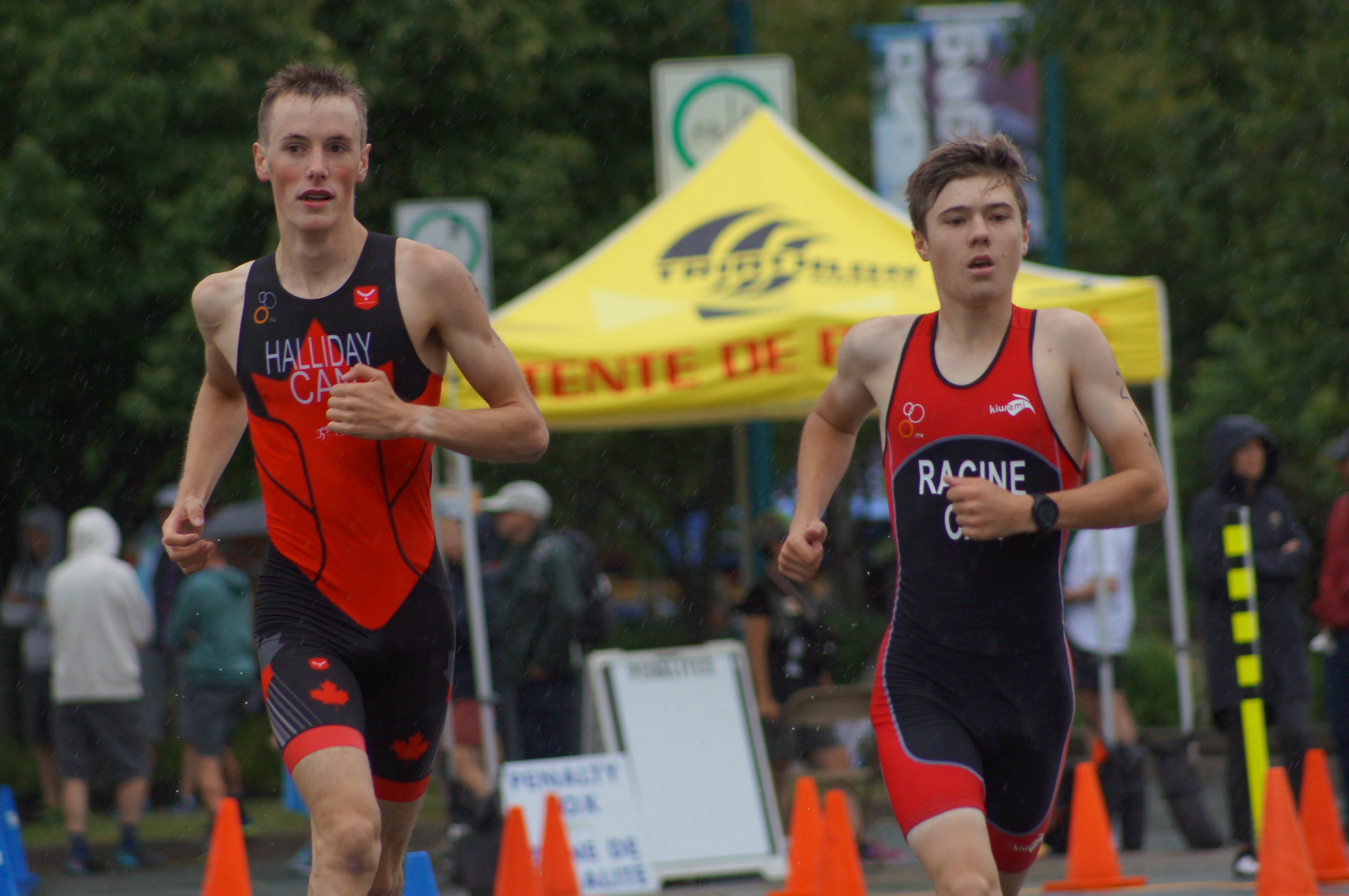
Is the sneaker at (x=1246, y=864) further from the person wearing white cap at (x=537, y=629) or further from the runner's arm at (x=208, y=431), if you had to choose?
the runner's arm at (x=208, y=431)

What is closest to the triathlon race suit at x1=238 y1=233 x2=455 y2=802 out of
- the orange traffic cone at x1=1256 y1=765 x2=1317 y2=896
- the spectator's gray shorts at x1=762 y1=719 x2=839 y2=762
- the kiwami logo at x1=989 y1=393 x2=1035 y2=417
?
the kiwami logo at x1=989 y1=393 x2=1035 y2=417

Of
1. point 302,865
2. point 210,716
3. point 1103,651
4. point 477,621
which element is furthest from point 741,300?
point 210,716

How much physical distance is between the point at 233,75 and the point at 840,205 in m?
5.43

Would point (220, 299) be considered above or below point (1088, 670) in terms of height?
above

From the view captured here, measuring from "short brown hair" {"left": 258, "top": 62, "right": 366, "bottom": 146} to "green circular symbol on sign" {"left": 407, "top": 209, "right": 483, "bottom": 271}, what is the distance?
4.77m

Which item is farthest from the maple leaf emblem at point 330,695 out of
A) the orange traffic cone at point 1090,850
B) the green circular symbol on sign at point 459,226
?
the orange traffic cone at point 1090,850

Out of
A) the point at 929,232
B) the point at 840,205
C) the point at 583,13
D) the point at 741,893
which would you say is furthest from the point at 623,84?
the point at 929,232

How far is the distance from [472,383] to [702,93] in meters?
7.57

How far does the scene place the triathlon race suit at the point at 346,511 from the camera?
4371mm

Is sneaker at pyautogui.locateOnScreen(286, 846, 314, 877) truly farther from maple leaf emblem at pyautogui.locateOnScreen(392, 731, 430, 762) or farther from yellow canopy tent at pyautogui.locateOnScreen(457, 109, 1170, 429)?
maple leaf emblem at pyautogui.locateOnScreen(392, 731, 430, 762)

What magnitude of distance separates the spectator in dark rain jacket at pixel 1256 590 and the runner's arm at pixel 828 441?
5113 millimetres

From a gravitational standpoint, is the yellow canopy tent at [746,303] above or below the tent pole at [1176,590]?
above

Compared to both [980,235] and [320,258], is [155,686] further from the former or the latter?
[980,235]

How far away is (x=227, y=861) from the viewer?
7582 millimetres
